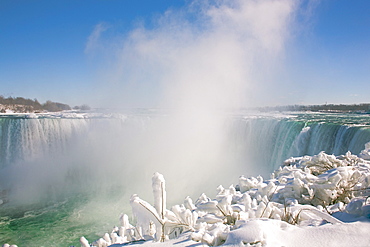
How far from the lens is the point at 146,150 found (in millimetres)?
21125

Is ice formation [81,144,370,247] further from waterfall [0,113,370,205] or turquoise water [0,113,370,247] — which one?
waterfall [0,113,370,205]

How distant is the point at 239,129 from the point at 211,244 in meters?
16.8

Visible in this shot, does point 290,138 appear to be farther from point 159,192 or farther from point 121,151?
point 121,151

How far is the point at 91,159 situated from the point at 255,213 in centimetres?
2034

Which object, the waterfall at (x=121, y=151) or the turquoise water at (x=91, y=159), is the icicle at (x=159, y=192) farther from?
the waterfall at (x=121, y=151)

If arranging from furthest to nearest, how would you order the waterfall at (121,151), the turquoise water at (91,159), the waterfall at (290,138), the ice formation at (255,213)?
the waterfall at (121,151) → the turquoise water at (91,159) → the waterfall at (290,138) → the ice formation at (255,213)

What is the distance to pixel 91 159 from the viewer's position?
20.2 metres

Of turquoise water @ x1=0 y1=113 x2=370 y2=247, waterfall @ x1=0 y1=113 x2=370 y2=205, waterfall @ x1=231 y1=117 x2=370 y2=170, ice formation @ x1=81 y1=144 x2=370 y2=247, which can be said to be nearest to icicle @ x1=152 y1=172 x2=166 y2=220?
ice formation @ x1=81 y1=144 x2=370 y2=247

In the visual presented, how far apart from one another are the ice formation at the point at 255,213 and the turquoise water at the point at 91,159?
508 centimetres

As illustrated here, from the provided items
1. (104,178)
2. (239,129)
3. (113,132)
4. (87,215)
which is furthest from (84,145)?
(239,129)

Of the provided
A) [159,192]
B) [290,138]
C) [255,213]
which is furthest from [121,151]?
[159,192]

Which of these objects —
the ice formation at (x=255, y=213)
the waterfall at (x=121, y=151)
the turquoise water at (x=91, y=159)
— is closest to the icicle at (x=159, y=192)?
the ice formation at (x=255, y=213)

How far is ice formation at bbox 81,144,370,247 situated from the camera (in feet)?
5.08

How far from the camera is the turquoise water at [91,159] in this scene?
894 cm
